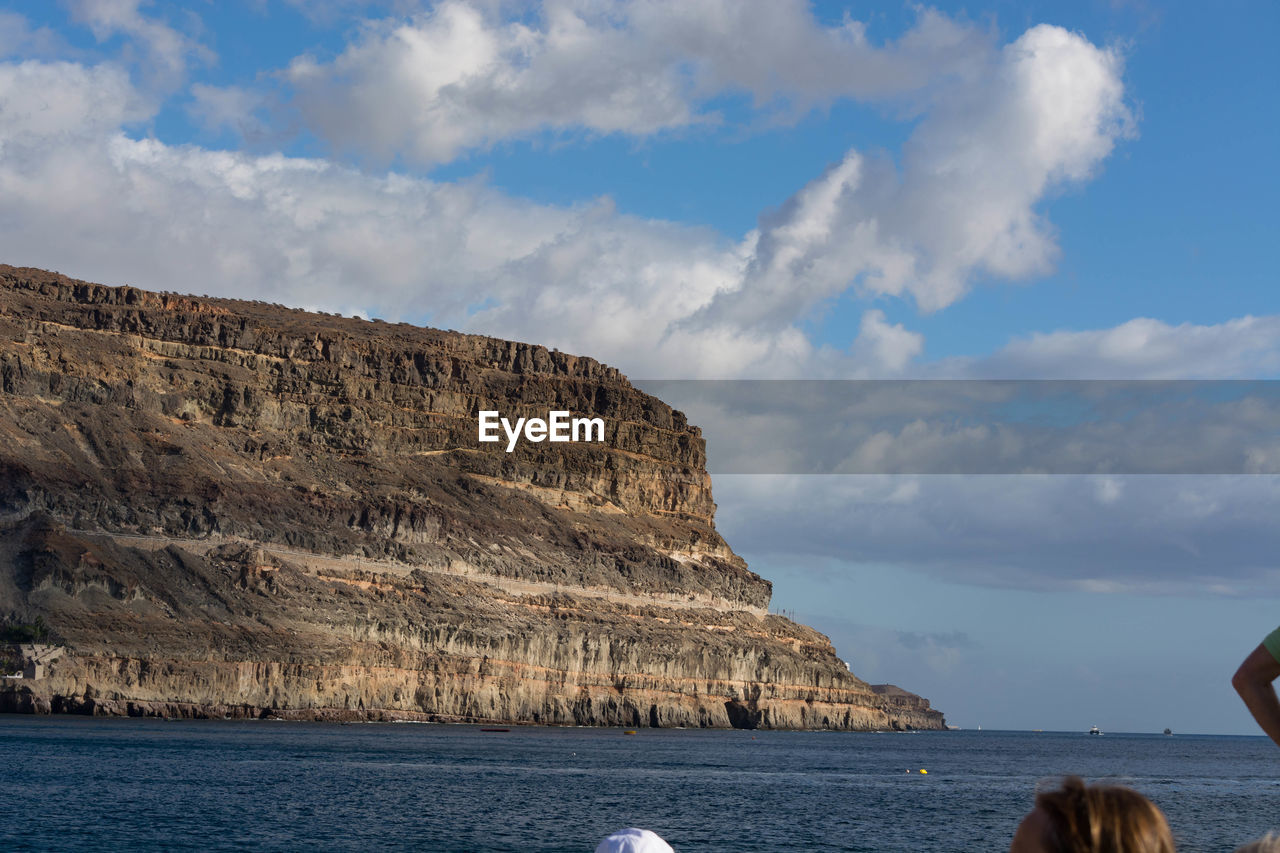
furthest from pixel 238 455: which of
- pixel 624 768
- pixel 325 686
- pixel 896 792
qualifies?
pixel 896 792

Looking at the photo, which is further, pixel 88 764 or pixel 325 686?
pixel 325 686

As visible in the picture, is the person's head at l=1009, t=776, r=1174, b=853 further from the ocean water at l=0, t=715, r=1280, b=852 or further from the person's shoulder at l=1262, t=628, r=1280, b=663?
the ocean water at l=0, t=715, r=1280, b=852

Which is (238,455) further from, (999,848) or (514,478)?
(999,848)

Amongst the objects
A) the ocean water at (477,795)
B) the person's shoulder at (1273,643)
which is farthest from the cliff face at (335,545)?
the person's shoulder at (1273,643)
